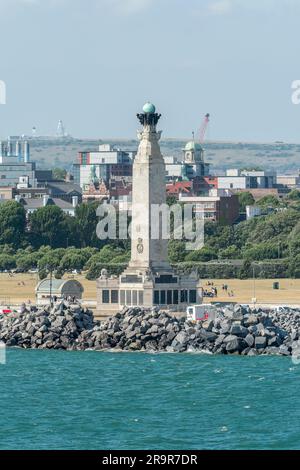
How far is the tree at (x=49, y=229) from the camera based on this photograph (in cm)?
15775

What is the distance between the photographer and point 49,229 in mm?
158500

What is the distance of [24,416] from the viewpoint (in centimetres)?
6869

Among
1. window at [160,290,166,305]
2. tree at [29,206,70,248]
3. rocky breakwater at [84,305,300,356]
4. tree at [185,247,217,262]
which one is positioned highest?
tree at [29,206,70,248]

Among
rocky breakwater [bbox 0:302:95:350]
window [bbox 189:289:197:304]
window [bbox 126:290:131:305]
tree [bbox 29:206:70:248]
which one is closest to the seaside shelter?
window [bbox 126:290:131:305]

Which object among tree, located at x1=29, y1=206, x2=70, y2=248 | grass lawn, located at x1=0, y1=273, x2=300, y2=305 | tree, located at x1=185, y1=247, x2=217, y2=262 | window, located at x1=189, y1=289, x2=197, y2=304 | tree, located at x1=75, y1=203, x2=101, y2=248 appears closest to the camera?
window, located at x1=189, y1=289, x2=197, y2=304

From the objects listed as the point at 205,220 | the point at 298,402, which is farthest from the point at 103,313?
the point at 205,220

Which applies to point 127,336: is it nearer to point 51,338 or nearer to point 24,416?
point 51,338

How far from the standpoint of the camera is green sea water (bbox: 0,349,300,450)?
63719mm

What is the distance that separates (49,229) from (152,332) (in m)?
71.7

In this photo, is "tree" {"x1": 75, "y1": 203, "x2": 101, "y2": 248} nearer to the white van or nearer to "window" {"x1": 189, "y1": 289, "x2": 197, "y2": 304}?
"window" {"x1": 189, "y1": 289, "x2": 197, "y2": 304}

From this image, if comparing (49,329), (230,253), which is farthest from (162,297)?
(230,253)

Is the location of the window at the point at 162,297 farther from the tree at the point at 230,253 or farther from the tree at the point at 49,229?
the tree at the point at 49,229

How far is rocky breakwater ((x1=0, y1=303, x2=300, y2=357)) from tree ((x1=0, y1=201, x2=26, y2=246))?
65.0 meters
